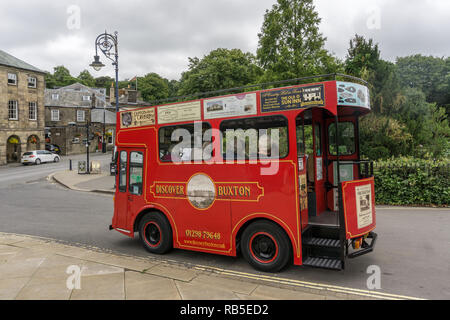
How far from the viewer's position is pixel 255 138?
6043 millimetres

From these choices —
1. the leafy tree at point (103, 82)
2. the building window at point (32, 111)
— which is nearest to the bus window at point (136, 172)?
the building window at point (32, 111)

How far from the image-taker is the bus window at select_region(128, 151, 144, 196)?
7.47 m

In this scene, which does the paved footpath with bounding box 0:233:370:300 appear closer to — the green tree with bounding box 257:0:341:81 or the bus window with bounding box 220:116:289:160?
the bus window with bounding box 220:116:289:160

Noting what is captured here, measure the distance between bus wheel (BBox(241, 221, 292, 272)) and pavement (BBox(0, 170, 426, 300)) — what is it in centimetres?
23

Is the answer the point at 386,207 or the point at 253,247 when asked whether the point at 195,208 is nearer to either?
the point at 253,247

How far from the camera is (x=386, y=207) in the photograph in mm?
11844

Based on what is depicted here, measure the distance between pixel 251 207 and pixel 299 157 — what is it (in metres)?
1.24

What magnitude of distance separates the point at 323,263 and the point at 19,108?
41.9m

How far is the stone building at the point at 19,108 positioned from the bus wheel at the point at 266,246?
39.0m

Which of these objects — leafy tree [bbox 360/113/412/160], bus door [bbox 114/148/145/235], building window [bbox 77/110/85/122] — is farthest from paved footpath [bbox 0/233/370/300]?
building window [bbox 77/110/85/122]

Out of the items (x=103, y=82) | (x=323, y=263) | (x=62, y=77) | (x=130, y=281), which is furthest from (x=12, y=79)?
(x=103, y=82)

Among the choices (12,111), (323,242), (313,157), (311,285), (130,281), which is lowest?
(311,285)

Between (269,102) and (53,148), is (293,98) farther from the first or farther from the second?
(53,148)
